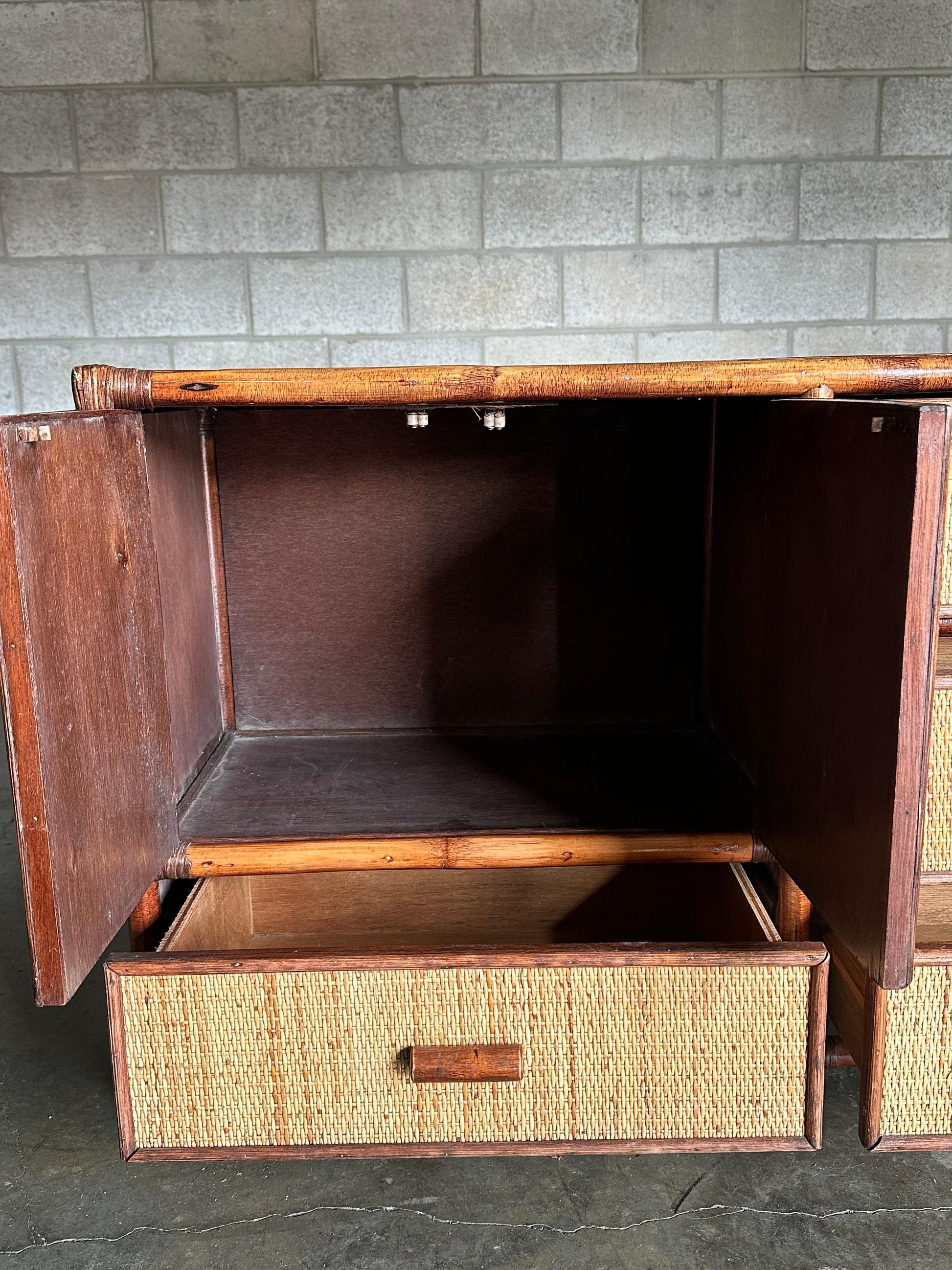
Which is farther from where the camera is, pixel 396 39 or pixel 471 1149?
pixel 396 39

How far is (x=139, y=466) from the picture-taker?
90 centimetres

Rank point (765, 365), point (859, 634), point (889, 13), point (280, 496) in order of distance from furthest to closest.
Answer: point (889, 13) < point (280, 496) < point (765, 365) < point (859, 634)

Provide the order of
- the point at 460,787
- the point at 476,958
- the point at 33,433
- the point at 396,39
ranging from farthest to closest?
1. the point at 396,39
2. the point at 460,787
3. the point at 476,958
4. the point at 33,433

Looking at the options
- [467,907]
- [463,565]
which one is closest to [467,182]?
[463,565]

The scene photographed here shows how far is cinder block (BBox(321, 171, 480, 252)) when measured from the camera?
101 inches

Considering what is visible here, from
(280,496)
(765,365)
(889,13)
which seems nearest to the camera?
(765,365)

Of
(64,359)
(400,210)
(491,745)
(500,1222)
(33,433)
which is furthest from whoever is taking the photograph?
(64,359)

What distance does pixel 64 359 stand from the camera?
2705mm

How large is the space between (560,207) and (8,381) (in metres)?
1.50

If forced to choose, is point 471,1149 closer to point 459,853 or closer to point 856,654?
point 459,853

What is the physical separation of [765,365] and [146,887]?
0.69 metres

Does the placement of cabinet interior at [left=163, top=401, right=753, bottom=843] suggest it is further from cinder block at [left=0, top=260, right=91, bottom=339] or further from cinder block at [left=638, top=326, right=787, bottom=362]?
cinder block at [left=0, top=260, right=91, bottom=339]

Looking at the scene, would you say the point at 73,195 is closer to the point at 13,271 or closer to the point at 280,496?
the point at 13,271

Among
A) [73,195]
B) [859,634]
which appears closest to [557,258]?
[73,195]
